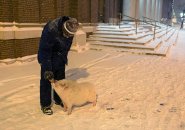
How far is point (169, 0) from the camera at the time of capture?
52.6 meters

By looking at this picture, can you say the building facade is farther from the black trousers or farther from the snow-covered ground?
the black trousers

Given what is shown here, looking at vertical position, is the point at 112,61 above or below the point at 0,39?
below

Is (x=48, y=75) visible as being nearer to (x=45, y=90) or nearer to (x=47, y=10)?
(x=45, y=90)

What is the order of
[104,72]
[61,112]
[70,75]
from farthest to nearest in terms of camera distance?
[104,72] < [70,75] < [61,112]

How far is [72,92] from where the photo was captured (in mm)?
4938

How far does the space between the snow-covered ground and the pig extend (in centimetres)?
19

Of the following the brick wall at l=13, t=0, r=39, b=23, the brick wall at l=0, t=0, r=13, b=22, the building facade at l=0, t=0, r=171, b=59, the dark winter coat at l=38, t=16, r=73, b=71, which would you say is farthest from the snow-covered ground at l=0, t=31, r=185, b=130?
the brick wall at l=13, t=0, r=39, b=23

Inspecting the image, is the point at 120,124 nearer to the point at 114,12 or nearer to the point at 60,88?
the point at 60,88

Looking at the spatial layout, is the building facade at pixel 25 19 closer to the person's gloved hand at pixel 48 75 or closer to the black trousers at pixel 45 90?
the black trousers at pixel 45 90

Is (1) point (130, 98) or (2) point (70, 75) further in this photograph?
(2) point (70, 75)

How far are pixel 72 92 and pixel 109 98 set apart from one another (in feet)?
4.45

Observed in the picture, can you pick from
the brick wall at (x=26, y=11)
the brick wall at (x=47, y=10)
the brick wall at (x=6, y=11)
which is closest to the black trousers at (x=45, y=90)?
the brick wall at (x=6, y=11)

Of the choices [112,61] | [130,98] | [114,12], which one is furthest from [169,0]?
[130,98]

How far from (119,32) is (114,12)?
810 centimetres
